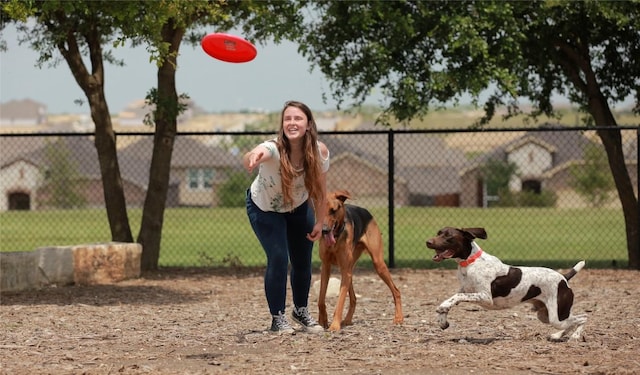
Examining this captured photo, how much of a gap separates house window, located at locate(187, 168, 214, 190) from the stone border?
5427cm

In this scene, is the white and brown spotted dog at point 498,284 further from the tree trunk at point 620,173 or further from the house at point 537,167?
the house at point 537,167

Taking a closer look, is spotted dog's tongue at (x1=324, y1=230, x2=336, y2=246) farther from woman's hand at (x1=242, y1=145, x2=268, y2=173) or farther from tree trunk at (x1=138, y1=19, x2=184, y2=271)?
tree trunk at (x1=138, y1=19, x2=184, y2=271)

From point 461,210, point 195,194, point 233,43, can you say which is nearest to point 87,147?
point 195,194

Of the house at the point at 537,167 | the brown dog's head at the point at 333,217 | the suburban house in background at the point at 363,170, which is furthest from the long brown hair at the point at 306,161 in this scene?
the house at the point at 537,167

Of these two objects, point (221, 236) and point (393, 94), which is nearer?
point (393, 94)

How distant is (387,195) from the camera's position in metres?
44.6

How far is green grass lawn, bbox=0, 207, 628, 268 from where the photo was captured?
25406 millimetres

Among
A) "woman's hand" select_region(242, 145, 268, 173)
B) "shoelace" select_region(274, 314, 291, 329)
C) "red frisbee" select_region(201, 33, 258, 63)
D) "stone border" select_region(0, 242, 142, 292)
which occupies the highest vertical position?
"red frisbee" select_region(201, 33, 258, 63)

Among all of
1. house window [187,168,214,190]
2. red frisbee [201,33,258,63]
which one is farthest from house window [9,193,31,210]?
red frisbee [201,33,258,63]

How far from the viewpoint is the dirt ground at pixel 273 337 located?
739cm

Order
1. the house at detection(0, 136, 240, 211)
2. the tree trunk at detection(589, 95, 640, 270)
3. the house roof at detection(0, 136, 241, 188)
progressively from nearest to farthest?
the tree trunk at detection(589, 95, 640, 270) < the house at detection(0, 136, 240, 211) < the house roof at detection(0, 136, 241, 188)

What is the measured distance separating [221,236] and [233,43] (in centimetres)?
2486

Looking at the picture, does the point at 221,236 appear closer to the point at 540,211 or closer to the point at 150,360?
the point at 540,211

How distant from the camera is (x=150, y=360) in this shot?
25.3ft
